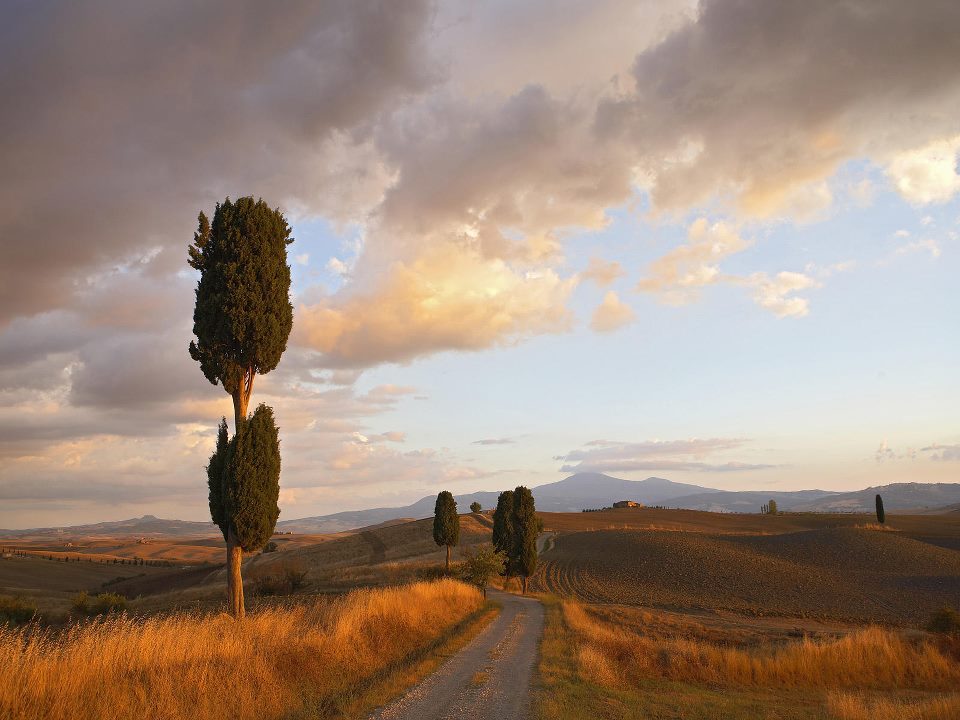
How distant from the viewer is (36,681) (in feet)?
28.7

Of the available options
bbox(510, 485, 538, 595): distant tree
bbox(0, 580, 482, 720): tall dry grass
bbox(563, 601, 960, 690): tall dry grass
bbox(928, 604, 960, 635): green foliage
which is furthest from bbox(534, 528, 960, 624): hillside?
bbox(0, 580, 482, 720): tall dry grass

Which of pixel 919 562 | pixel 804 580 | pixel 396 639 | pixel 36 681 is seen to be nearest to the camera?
pixel 36 681

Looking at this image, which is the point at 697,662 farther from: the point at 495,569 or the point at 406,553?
the point at 406,553

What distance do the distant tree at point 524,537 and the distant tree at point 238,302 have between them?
2799cm

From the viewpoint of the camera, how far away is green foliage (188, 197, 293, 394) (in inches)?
813

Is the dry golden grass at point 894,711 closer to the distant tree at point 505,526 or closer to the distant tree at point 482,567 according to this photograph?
the distant tree at point 482,567

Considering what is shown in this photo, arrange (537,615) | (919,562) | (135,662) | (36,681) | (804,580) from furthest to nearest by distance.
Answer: (919,562) < (804,580) < (537,615) < (135,662) < (36,681)

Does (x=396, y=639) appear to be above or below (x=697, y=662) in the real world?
above

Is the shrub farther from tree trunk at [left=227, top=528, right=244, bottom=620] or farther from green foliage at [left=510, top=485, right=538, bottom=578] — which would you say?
green foliage at [left=510, top=485, right=538, bottom=578]

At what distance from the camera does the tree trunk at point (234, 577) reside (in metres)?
18.9

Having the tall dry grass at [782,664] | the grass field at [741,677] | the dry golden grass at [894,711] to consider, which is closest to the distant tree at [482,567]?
the grass field at [741,677]

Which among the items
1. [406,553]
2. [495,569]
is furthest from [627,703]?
[406,553]

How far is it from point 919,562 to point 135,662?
6641cm

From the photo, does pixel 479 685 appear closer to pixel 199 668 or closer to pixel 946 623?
pixel 199 668
